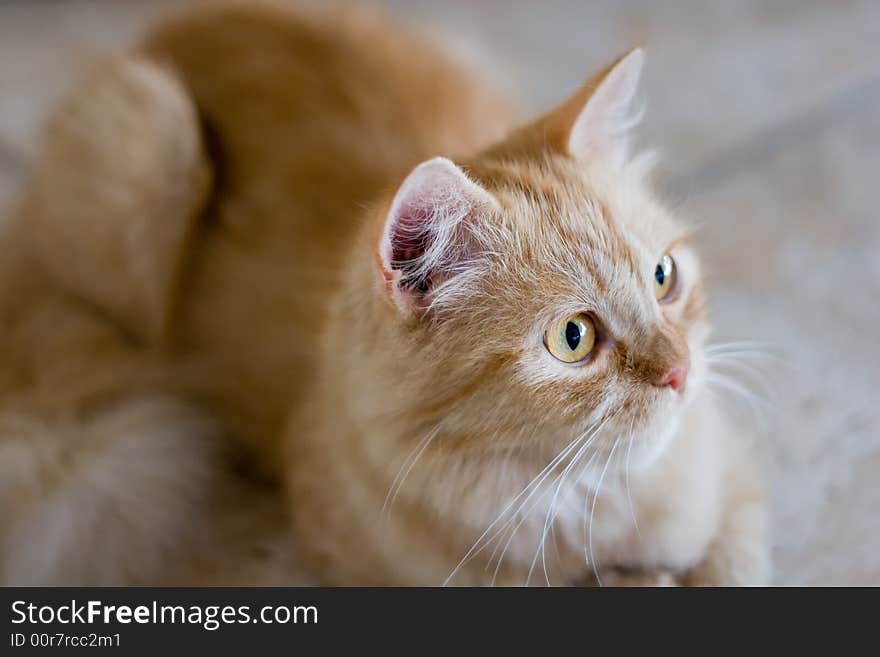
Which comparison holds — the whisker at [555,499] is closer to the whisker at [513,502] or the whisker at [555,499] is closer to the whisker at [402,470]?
the whisker at [513,502]

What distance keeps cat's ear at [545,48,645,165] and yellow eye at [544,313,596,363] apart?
25 centimetres

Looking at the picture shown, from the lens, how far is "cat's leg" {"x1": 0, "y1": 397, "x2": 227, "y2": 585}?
1457mm

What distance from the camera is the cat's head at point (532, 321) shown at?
1.02m

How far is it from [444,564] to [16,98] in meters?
1.91

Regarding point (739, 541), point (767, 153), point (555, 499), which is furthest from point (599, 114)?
point (767, 153)

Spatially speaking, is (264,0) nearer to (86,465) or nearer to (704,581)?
(86,465)

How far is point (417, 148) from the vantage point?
1583mm

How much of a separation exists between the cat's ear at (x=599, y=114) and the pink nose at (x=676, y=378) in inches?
12.0

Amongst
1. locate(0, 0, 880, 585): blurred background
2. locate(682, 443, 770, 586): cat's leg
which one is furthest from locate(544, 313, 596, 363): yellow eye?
locate(682, 443, 770, 586): cat's leg

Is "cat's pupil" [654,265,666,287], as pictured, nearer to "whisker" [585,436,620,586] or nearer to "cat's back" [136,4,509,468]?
"whisker" [585,436,620,586]
